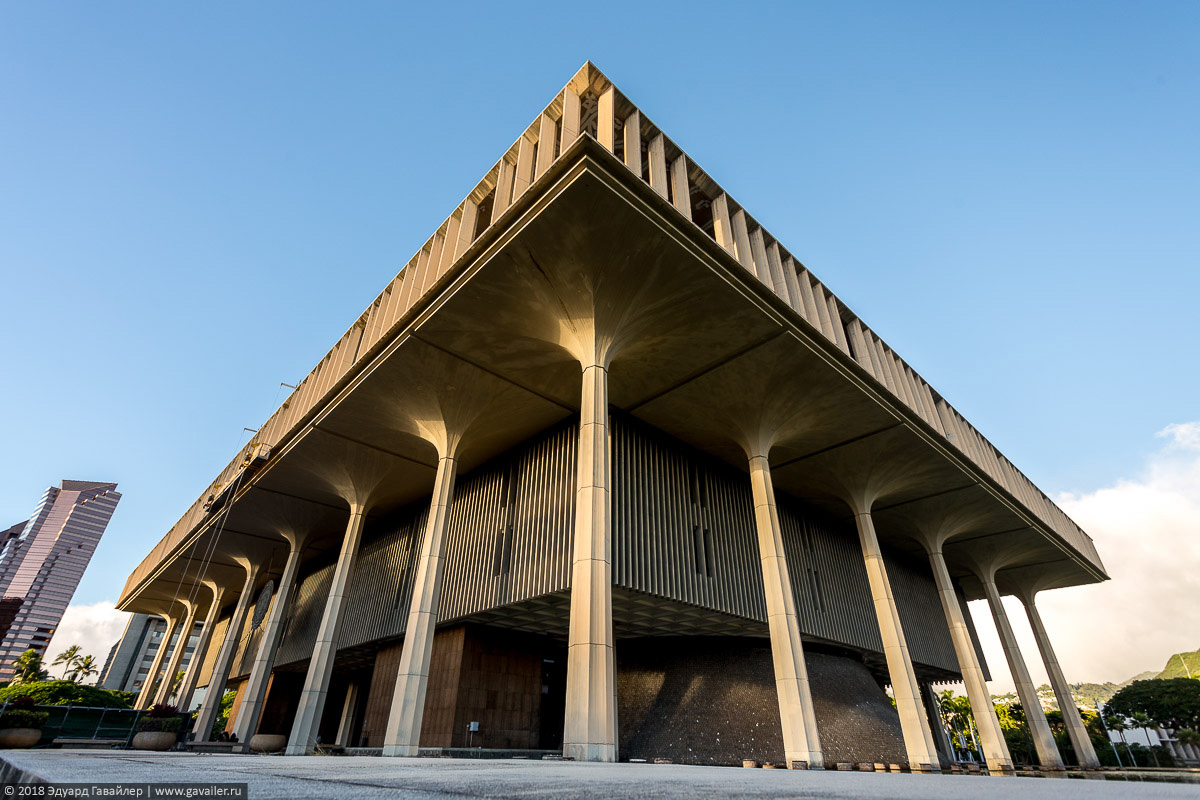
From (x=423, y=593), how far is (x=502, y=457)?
5.99m

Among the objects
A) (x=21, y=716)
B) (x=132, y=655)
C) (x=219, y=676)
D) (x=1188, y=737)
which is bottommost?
(x=21, y=716)

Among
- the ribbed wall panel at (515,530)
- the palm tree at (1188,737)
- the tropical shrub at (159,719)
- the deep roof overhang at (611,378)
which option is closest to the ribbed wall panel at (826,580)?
the deep roof overhang at (611,378)

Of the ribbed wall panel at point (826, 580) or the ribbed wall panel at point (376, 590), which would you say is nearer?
the ribbed wall panel at point (826, 580)

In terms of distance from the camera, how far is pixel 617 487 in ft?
51.7

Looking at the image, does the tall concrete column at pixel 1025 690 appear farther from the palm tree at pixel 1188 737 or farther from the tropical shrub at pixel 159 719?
the tropical shrub at pixel 159 719

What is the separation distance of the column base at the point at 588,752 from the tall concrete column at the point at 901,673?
39.3ft

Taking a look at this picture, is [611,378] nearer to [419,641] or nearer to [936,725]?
[419,641]

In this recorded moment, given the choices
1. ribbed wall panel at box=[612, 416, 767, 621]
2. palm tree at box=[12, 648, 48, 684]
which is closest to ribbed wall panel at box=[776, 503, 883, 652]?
ribbed wall panel at box=[612, 416, 767, 621]

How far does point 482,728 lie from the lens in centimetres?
1834

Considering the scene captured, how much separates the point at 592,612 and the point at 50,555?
216 meters

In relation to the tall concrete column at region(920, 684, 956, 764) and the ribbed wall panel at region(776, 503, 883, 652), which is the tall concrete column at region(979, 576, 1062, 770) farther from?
the ribbed wall panel at region(776, 503, 883, 652)

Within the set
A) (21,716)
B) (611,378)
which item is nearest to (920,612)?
(611,378)

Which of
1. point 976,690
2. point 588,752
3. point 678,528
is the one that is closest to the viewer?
point 588,752

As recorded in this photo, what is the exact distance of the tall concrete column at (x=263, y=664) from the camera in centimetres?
2181
